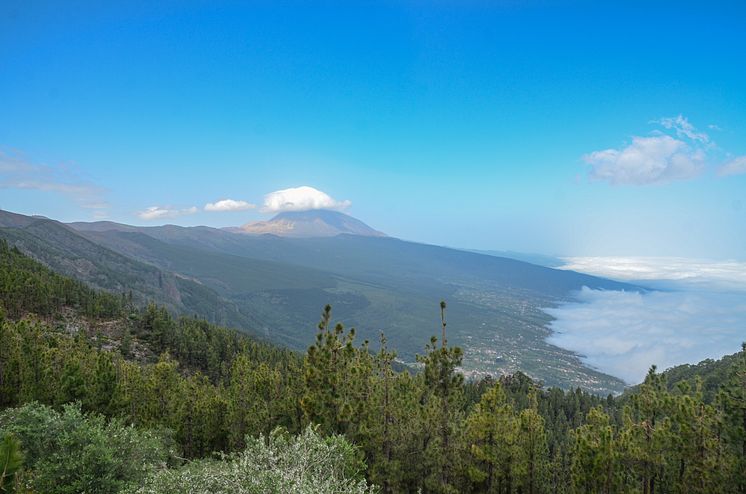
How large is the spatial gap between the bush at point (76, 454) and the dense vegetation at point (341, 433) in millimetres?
A: 61

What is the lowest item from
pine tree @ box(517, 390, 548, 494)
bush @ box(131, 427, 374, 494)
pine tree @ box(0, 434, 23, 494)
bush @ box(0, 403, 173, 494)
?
pine tree @ box(517, 390, 548, 494)

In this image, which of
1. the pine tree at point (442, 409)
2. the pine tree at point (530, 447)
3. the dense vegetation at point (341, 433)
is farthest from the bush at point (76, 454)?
the pine tree at point (530, 447)

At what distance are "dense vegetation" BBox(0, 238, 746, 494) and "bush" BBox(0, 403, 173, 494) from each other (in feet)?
0.20

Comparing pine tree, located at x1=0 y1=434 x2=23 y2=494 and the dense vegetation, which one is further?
the dense vegetation

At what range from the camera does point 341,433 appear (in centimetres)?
2038

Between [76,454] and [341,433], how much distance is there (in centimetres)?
1138

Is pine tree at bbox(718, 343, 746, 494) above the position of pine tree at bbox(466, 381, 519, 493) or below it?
above

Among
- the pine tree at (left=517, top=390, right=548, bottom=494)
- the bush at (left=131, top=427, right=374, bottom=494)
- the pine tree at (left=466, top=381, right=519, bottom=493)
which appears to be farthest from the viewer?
the pine tree at (left=517, top=390, right=548, bottom=494)

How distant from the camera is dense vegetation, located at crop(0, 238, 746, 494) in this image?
13898mm

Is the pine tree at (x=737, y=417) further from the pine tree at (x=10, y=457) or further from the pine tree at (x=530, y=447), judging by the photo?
the pine tree at (x=10, y=457)

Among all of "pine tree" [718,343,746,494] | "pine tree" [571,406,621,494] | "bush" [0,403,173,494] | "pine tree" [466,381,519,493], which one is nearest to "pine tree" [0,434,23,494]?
"bush" [0,403,173,494]

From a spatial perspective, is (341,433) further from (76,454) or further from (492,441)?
(76,454)

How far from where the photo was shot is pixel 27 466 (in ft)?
49.8

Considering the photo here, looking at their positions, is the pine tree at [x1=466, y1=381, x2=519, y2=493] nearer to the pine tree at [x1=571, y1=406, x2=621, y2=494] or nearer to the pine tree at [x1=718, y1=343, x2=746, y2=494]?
the pine tree at [x1=571, y1=406, x2=621, y2=494]
